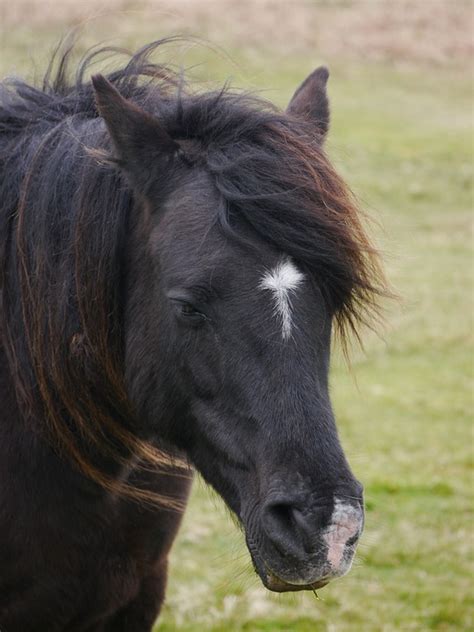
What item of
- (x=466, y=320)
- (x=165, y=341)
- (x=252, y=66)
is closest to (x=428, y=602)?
(x=165, y=341)

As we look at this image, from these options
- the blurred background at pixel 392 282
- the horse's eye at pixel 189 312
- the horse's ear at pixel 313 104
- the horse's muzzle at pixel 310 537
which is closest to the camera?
the horse's muzzle at pixel 310 537

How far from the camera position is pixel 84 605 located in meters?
3.59

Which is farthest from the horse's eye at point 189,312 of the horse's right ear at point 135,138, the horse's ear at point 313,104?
the horse's ear at point 313,104

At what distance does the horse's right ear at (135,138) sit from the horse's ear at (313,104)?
58 cm

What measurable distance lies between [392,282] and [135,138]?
28.1 feet

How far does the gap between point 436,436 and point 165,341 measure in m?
6.52

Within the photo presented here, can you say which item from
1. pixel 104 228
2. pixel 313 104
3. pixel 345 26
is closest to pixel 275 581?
pixel 104 228

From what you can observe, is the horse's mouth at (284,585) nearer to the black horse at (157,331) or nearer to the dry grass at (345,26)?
the black horse at (157,331)

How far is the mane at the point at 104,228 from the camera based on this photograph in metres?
2.94

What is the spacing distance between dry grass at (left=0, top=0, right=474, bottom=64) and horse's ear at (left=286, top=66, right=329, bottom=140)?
91.0ft

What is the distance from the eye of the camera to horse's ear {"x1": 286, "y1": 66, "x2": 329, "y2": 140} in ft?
11.3

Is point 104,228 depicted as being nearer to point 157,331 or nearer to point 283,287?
Answer: point 157,331

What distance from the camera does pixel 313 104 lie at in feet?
11.6

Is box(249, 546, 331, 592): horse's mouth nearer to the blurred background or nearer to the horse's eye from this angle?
the blurred background
